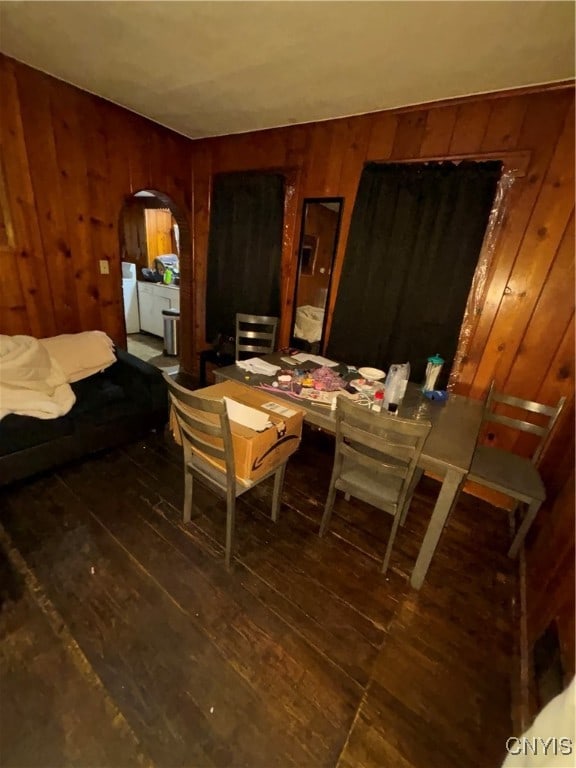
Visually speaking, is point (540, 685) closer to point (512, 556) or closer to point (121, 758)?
point (512, 556)

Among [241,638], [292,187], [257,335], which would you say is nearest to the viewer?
[241,638]

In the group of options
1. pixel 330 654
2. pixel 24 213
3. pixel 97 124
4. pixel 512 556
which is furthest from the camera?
pixel 97 124

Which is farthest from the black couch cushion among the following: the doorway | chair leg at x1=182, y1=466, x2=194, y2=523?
the doorway

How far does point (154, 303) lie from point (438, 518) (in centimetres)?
448

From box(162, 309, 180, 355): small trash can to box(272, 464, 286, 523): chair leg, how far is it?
9.82 feet

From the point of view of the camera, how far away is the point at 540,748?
29.9 inches

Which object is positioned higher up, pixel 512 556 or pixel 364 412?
pixel 364 412

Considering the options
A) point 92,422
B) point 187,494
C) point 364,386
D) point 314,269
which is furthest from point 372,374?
point 92,422

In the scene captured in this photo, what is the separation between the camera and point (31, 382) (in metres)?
2.00

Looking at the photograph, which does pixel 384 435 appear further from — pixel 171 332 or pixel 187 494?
pixel 171 332

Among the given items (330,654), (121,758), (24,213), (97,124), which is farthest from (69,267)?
(330,654)

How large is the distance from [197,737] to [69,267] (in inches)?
116

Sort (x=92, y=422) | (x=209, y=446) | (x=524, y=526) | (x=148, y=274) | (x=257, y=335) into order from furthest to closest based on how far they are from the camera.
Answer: (x=148, y=274), (x=257, y=335), (x=92, y=422), (x=524, y=526), (x=209, y=446)

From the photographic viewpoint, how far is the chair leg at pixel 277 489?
70.1 inches
